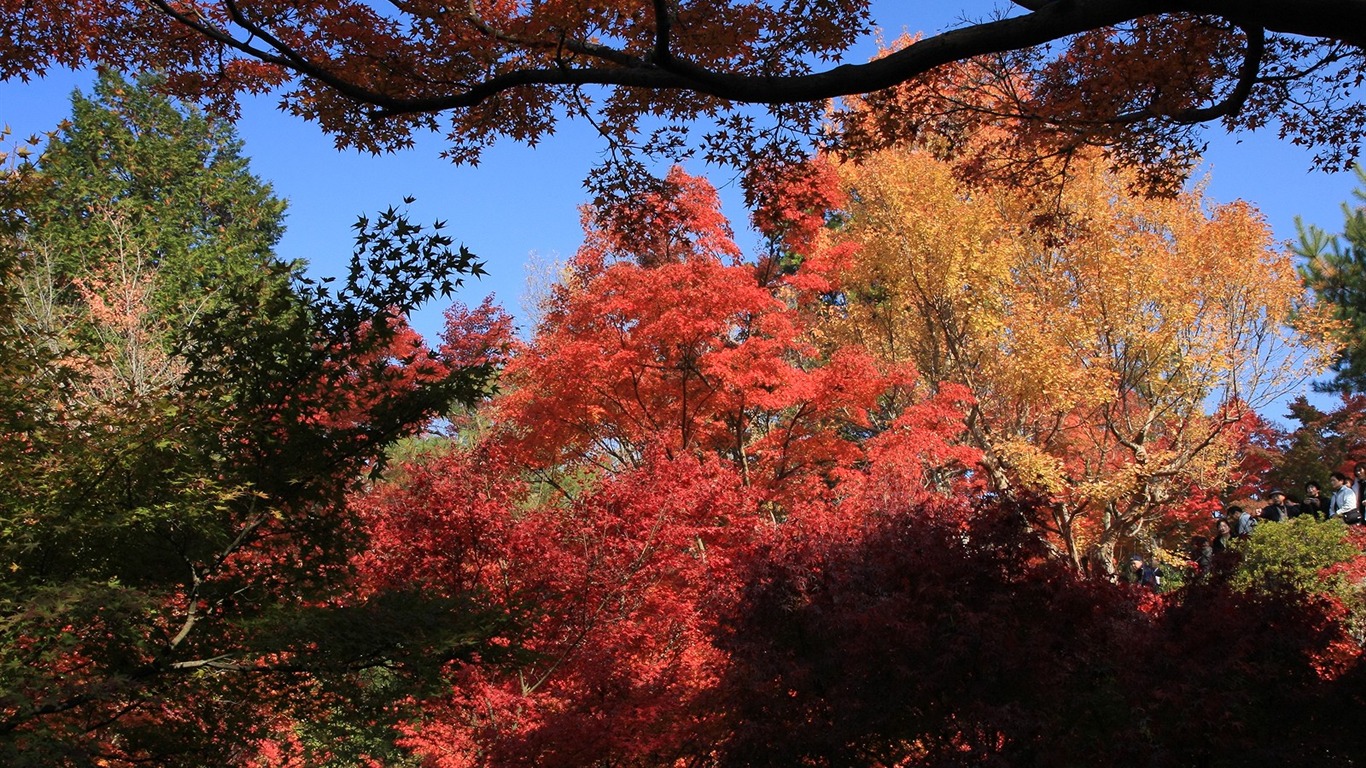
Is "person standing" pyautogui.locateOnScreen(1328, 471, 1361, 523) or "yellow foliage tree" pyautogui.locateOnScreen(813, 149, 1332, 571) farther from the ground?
"yellow foliage tree" pyautogui.locateOnScreen(813, 149, 1332, 571)

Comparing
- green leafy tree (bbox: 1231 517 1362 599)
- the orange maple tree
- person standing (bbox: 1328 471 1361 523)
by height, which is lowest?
green leafy tree (bbox: 1231 517 1362 599)

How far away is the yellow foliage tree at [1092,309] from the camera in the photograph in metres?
12.9

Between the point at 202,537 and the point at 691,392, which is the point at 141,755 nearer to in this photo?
the point at 202,537

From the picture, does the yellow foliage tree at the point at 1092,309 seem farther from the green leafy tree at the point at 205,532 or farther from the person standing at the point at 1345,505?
the green leafy tree at the point at 205,532

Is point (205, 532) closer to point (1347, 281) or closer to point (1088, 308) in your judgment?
point (1088, 308)

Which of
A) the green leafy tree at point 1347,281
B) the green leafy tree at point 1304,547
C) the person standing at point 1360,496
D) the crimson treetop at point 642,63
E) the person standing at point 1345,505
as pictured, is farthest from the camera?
the green leafy tree at point 1347,281

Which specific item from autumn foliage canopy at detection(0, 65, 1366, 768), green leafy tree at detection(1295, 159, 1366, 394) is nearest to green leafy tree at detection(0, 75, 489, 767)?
autumn foliage canopy at detection(0, 65, 1366, 768)

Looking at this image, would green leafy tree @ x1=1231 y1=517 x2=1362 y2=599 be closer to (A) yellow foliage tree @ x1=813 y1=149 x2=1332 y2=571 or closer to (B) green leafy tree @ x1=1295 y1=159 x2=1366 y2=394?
(A) yellow foliage tree @ x1=813 y1=149 x2=1332 y2=571

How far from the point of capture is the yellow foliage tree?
510 inches

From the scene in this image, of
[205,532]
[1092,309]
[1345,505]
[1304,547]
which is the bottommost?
[205,532]


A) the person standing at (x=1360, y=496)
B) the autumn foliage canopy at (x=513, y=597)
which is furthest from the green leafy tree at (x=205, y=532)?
the person standing at (x=1360, y=496)

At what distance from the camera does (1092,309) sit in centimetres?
1331

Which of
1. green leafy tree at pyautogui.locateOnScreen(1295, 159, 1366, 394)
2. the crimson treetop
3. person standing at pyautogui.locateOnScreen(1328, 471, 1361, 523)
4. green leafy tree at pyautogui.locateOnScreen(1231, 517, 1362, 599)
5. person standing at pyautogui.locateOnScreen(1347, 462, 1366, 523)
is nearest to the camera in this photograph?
the crimson treetop

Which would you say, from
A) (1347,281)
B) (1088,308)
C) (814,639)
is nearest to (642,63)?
(814,639)
